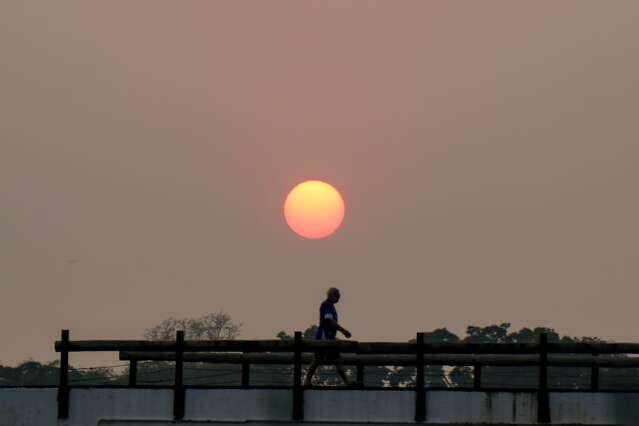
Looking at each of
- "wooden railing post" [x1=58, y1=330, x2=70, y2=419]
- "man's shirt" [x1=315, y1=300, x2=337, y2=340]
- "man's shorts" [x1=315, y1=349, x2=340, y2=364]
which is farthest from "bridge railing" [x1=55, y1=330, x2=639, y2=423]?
"man's shirt" [x1=315, y1=300, x2=337, y2=340]

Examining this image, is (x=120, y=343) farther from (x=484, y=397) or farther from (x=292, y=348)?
A: (x=484, y=397)

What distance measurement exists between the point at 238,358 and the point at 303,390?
2.17m

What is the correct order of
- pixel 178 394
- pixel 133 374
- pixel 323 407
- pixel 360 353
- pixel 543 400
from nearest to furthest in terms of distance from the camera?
pixel 543 400
pixel 323 407
pixel 178 394
pixel 360 353
pixel 133 374

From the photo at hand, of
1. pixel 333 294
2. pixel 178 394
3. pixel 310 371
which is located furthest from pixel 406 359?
pixel 178 394

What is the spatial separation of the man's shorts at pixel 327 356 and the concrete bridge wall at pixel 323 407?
788 millimetres

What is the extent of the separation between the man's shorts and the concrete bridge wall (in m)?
0.79

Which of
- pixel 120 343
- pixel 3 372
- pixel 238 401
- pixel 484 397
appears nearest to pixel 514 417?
pixel 484 397

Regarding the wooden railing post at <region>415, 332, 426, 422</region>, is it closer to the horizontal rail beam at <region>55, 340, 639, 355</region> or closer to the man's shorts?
the horizontal rail beam at <region>55, 340, 639, 355</region>

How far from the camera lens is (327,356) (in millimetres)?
23578

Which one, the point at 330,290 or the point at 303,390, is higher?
the point at 330,290

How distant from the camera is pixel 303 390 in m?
22.8

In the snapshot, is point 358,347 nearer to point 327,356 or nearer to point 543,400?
point 327,356

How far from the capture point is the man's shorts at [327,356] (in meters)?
23.5

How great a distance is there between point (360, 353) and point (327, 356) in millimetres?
562
